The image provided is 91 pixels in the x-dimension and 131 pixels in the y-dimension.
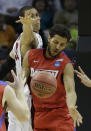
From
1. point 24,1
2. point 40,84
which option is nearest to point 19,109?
point 40,84

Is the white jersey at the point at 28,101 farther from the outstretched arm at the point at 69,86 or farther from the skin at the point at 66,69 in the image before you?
the outstretched arm at the point at 69,86

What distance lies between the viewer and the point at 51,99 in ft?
18.0

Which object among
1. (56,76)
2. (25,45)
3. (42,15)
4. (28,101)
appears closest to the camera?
(56,76)

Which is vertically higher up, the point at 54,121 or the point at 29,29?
the point at 29,29

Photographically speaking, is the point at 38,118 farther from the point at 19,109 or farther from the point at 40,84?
the point at 19,109

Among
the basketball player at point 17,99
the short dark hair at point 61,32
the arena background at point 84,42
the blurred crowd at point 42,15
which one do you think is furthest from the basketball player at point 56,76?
the blurred crowd at point 42,15

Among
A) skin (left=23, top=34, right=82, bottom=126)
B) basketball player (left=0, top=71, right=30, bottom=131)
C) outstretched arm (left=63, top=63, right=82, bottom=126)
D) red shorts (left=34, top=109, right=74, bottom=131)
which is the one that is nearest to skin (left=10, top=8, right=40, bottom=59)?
skin (left=23, top=34, right=82, bottom=126)

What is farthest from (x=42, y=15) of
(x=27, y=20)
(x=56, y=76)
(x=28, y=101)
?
(x=56, y=76)

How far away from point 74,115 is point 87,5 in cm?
183

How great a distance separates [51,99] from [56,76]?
0.97 feet

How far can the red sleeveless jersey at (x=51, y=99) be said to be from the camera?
5418mm

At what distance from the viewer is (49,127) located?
552 cm

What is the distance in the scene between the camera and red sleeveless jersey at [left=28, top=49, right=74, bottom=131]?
5418 mm

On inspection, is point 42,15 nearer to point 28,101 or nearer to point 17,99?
point 28,101
